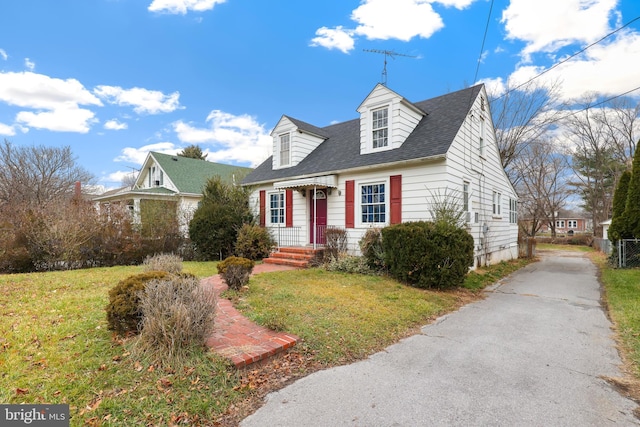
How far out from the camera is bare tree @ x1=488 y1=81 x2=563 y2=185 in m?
17.9

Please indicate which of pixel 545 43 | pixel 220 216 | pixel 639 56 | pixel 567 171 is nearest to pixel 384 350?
pixel 220 216

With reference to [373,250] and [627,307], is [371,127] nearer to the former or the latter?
[373,250]

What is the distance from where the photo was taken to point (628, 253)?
1088cm

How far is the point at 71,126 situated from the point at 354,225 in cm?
2252

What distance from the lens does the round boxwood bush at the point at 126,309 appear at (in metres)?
3.57

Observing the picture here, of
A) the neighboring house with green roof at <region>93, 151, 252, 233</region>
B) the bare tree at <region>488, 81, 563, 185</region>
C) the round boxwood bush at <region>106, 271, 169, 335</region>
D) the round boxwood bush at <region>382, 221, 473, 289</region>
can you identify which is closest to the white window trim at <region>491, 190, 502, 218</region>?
the round boxwood bush at <region>382, 221, 473, 289</region>

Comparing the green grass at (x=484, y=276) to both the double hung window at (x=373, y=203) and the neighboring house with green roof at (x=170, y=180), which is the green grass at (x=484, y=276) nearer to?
the double hung window at (x=373, y=203)

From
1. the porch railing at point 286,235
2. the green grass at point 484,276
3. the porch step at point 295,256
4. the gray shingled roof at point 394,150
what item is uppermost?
the gray shingled roof at point 394,150

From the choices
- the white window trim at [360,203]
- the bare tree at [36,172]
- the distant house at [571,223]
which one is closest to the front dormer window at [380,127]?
the white window trim at [360,203]

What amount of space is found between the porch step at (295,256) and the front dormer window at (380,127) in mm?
4406

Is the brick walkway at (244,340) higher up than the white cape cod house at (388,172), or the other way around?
the white cape cod house at (388,172)

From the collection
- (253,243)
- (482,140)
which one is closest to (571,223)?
(482,140)

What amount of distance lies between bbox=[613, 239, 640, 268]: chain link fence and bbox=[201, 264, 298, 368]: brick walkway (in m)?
13.4

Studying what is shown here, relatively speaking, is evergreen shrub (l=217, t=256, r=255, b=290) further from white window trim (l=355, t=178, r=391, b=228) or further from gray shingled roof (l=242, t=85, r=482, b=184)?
gray shingled roof (l=242, t=85, r=482, b=184)
